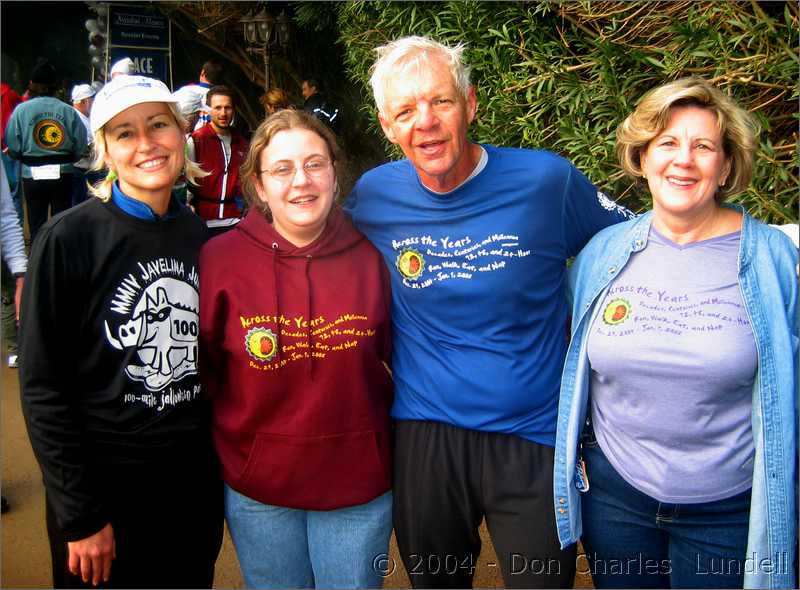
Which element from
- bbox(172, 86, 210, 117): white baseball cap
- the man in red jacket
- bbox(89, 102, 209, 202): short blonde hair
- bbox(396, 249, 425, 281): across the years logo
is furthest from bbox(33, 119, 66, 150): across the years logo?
bbox(396, 249, 425, 281): across the years logo

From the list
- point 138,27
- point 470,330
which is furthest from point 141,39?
point 470,330

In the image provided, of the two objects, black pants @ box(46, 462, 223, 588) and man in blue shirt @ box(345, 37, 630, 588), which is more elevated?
man in blue shirt @ box(345, 37, 630, 588)

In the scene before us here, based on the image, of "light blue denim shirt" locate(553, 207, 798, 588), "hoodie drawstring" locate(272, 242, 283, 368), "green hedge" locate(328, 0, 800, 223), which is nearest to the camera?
"light blue denim shirt" locate(553, 207, 798, 588)

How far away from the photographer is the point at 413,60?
7.78 ft

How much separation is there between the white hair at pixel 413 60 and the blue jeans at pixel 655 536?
125cm

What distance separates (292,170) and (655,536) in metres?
1.59

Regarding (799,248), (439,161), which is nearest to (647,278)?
(799,248)

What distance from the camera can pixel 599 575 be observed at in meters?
2.34

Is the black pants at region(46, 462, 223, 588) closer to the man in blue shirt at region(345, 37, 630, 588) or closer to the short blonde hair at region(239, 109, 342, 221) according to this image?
the man in blue shirt at region(345, 37, 630, 588)

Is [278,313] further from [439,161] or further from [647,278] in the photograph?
[647,278]

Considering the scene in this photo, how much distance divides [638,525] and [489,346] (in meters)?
0.70

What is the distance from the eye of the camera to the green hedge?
3.38m

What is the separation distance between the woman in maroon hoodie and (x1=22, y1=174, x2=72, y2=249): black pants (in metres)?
5.08

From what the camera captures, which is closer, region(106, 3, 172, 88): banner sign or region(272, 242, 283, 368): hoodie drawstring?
region(272, 242, 283, 368): hoodie drawstring
